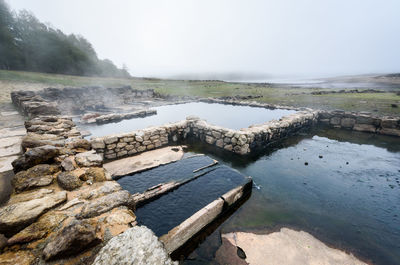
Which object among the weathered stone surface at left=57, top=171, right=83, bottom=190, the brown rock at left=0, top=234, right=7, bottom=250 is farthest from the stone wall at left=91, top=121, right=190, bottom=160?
the brown rock at left=0, top=234, right=7, bottom=250

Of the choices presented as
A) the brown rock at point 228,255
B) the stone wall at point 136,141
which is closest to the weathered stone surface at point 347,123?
the stone wall at point 136,141

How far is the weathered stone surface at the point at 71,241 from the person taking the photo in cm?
158

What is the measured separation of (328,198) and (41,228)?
5999mm

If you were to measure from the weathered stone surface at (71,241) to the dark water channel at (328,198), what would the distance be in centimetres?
200

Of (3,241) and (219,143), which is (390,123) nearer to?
(219,143)

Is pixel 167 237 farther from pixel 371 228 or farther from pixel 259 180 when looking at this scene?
pixel 371 228

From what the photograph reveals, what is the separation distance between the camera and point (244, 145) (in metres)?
7.10

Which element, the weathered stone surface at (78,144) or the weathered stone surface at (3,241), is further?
the weathered stone surface at (78,144)

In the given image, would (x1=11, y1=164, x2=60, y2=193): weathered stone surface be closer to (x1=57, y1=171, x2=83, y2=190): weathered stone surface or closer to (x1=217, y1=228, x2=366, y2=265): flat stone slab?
(x1=57, y1=171, x2=83, y2=190): weathered stone surface

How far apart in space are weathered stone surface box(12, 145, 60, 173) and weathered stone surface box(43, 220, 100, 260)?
2020mm

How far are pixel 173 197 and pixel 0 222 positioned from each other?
3078 mm

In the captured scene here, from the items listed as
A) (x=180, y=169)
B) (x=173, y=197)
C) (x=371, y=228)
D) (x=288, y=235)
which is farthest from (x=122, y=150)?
(x=371, y=228)

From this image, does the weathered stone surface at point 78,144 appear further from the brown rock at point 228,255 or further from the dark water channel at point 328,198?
the brown rock at point 228,255

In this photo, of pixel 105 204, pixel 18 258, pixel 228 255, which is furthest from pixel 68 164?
pixel 228 255
